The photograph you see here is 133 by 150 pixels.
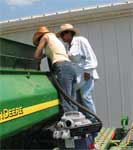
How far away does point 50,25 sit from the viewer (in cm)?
891

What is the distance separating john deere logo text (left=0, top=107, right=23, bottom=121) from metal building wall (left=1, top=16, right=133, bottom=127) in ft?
17.5

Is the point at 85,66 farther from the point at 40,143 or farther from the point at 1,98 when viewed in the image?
the point at 1,98

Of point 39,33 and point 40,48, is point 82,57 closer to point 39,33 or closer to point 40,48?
point 39,33

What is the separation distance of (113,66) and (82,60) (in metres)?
2.94

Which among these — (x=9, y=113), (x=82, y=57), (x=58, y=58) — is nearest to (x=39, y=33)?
(x=58, y=58)

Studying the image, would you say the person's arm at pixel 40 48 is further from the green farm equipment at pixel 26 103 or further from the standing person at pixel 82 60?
the standing person at pixel 82 60

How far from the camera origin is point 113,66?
27.6 ft

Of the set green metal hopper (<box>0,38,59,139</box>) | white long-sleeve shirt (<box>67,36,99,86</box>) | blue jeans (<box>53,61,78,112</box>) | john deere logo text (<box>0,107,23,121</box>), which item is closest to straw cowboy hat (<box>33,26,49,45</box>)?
green metal hopper (<box>0,38,59,139</box>)

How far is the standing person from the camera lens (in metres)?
5.43

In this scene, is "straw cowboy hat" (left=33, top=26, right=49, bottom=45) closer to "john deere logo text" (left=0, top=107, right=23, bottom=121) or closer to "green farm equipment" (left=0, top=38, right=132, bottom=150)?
"green farm equipment" (left=0, top=38, right=132, bottom=150)

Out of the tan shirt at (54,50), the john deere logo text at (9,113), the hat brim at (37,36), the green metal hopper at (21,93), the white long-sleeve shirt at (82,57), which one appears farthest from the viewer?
the white long-sleeve shirt at (82,57)

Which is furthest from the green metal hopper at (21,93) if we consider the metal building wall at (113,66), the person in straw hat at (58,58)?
the metal building wall at (113,66)

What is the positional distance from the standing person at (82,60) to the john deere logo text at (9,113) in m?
2.32

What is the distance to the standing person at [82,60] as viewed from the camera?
5.43 meters
